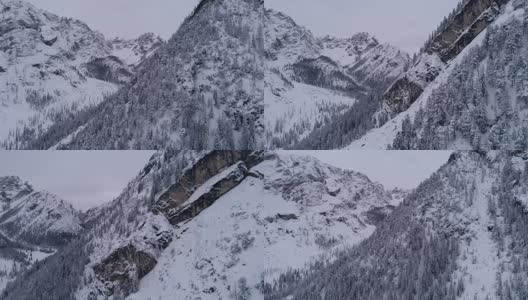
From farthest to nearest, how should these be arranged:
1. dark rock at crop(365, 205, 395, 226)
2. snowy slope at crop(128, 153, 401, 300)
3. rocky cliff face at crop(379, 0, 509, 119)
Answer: rocky cliff face at crop(379, 0, 509, 119) < dark rock at crop(365, 205, 395, 226) < snowy slope at crop(128, 153, 401, 300)

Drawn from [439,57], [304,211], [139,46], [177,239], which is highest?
[439,57]

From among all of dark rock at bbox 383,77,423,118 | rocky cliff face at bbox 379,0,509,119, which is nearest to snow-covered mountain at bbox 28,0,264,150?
dark rock at bbox 383,77,423,118

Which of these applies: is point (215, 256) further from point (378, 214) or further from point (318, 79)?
point (318, 79)

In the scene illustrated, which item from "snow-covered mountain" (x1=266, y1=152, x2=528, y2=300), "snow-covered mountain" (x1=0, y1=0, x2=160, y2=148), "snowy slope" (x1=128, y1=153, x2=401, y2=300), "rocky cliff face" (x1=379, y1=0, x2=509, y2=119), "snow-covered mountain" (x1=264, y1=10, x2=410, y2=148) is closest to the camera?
"snowy slope" (x1=128, y1=153, x2=401, y2=300)

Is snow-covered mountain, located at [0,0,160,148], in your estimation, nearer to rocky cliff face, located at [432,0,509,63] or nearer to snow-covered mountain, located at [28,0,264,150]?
snow-covered mountain, located at [28,0,264,150]

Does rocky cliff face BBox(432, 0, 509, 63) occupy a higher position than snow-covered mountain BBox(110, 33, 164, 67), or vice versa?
rocky cliff face BBox(432, 0, 509, 63)

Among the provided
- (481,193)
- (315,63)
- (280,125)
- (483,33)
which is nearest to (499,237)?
(481,193)

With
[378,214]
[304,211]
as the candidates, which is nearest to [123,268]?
[378,214]
